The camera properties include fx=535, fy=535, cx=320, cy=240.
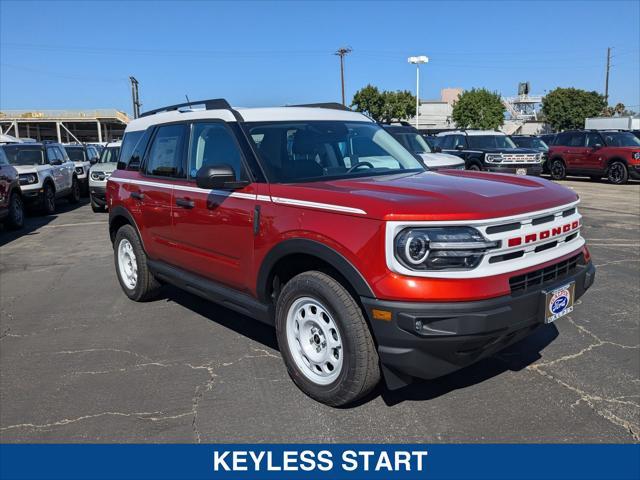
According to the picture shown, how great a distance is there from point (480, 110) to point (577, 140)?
48388 millimetres

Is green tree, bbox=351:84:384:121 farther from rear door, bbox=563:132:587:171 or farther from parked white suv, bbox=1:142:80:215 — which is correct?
parked white suv, bbox=1:142:80:215

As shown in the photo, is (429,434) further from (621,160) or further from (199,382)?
(621,160)

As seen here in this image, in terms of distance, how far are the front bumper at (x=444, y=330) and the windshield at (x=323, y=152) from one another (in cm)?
130

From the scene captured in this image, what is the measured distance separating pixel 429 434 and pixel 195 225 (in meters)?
2.45

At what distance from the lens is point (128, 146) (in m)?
5.95

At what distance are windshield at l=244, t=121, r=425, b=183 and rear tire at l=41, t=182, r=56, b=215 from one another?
11.3 meters

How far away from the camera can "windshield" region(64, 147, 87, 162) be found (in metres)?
19.2

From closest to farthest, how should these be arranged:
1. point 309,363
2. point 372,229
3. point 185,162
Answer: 1. point 372,229
2. point 309,363
3. point 185,162

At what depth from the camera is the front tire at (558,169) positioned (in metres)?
20.6

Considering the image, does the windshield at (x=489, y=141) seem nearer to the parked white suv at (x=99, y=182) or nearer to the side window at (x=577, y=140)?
the side window at (x=577, y=140)

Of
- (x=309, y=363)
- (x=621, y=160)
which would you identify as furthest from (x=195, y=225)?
(x=621, y=160)

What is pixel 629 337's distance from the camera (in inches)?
177

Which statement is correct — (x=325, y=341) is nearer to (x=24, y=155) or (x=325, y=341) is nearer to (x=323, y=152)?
(x=323, y=152)

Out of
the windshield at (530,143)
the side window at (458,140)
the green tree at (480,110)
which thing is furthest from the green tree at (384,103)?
the side window at (458,140)
